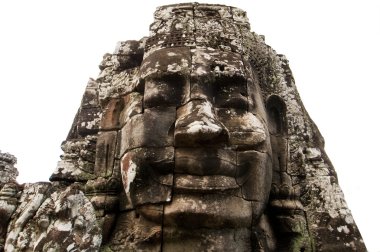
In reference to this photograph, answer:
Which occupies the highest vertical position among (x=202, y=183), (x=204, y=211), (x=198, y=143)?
(x=198, y=143)

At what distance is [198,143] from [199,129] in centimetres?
17

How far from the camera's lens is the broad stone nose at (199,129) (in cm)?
339

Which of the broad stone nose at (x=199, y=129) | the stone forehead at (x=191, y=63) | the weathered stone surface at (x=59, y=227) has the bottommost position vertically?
the weathered stone surface at (x=59, y=227)

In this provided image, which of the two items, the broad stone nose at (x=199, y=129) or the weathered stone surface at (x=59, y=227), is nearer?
the weathered stone surface at (x=59, y=227)

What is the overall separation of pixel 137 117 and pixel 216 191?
A: 3.75 ft

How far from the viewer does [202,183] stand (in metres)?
3.35

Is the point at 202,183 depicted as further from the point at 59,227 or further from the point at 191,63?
the point at 191,63

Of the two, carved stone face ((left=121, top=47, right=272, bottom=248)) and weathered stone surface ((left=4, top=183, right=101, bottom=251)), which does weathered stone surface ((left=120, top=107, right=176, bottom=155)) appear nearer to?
carved stone face ((left=121, top=47, right=272, bottom=248))

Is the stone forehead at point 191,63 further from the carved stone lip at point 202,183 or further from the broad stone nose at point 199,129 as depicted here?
the carved stone lip at point 202,183

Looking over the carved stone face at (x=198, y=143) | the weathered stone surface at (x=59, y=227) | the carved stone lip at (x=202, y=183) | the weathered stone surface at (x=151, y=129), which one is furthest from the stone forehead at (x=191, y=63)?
the weathered stone surface at (x=59, y=227)

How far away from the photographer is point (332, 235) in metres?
3.97

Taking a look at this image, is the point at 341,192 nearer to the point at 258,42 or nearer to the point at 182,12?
the point at 258,42

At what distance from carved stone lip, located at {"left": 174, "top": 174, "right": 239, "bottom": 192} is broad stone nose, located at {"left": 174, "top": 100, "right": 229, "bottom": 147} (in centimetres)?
31

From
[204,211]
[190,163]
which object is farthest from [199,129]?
[204,211]
